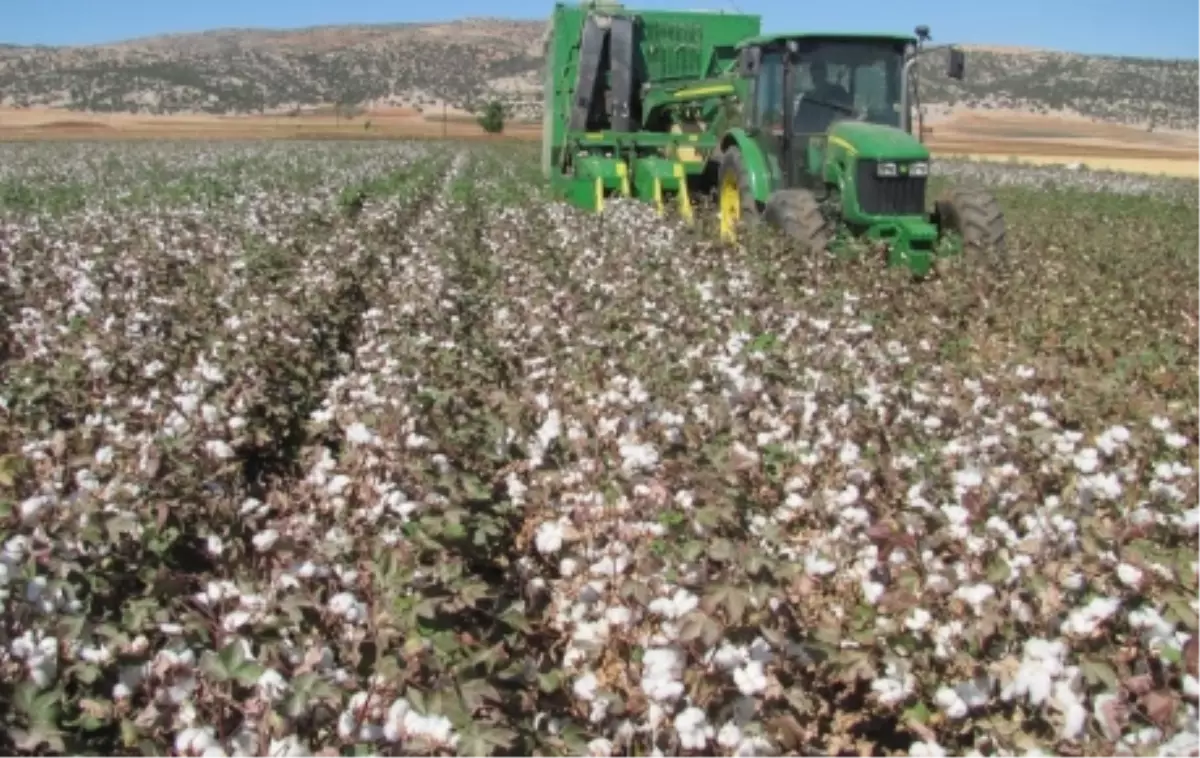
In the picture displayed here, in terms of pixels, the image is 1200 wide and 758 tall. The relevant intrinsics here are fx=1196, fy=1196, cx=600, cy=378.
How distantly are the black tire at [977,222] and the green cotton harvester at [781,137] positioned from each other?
1cm

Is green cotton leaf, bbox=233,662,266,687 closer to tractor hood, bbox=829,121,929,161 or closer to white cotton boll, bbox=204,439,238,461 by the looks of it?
white cotton boll, bbox=204,439,238,461

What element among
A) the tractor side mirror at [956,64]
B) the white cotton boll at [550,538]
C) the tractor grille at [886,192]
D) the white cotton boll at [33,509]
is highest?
the tractor side mirror at [956,64]

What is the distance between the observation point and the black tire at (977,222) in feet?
36.9

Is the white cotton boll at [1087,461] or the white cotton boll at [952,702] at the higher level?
the white cotton boll at [1087,461]

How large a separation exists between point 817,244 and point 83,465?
805 centimetres

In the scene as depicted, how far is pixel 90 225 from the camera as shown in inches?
535

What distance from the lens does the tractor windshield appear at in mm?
12539

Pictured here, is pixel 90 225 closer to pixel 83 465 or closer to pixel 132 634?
pixel 83 465

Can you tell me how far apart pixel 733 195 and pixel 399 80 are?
5249 inches

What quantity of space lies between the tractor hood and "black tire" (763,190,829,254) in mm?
649

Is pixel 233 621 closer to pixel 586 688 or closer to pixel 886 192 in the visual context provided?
pixel 586 688

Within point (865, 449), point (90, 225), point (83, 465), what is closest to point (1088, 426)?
point (865, 449)

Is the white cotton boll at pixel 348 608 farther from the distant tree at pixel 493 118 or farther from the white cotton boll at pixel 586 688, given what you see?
the distant tree at pixel 493 118

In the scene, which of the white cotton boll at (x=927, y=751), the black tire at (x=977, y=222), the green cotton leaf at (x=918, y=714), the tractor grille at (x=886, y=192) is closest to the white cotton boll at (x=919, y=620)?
the green cotton leaf at (x=918, y=714)
